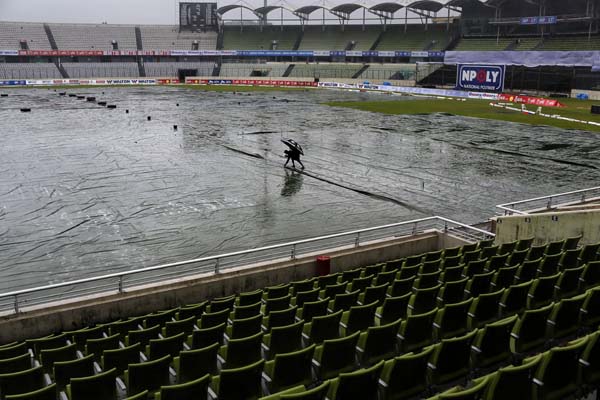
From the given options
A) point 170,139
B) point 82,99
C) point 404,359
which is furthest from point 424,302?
point 82,99

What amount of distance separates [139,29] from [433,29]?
65989 millimetres

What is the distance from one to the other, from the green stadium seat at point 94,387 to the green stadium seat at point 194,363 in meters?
0.86

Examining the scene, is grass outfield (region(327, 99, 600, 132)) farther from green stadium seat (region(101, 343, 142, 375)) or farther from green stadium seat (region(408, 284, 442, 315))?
green stadium seat (region(101, 343, 142, 375))

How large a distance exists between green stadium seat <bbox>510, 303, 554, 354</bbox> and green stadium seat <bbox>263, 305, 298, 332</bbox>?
3.44 meters

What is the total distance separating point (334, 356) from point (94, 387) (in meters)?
3.05

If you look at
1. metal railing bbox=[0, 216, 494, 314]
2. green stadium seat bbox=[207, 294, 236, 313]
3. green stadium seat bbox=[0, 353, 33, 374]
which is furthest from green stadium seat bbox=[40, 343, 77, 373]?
metal railing bbox=[0, 216, 494, 314]

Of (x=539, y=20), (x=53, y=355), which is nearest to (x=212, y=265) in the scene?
(x=53, y=355)

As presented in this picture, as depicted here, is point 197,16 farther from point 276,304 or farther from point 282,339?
point 282,339

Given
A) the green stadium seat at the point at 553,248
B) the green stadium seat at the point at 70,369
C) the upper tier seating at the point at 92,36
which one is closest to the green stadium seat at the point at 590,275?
the green stadium seat at the point at 553,248

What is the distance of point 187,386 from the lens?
20.4 feet

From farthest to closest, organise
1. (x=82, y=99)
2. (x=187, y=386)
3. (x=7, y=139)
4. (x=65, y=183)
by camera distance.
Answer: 1. (x=82, y=99)
2. (x=7, y=139)
3. (x=65, y=183)
4. (x=187, y=386)

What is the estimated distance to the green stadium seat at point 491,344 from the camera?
7527 millimetres

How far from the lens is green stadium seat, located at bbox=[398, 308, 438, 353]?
8.18 metres

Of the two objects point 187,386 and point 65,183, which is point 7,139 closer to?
point 65,183
